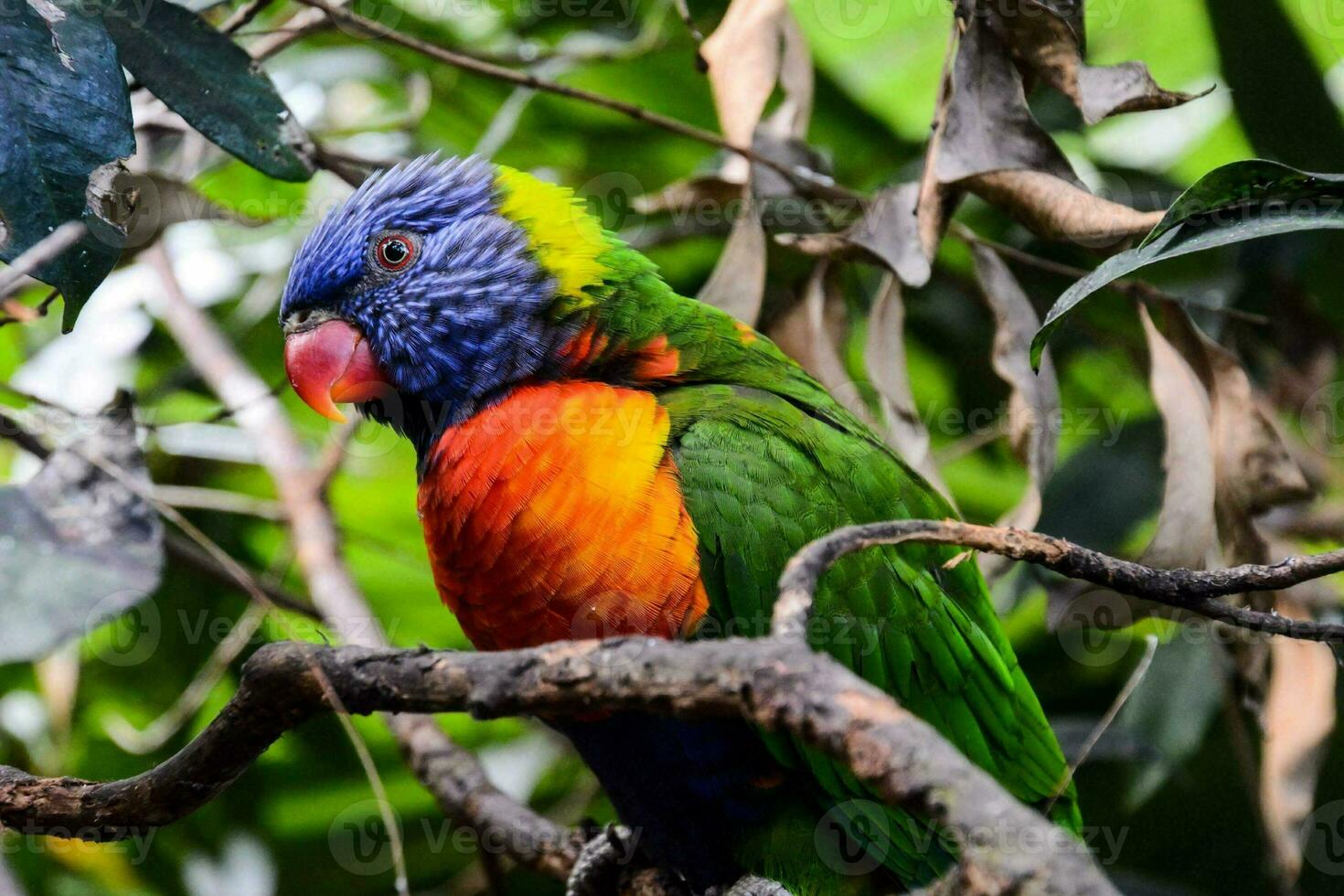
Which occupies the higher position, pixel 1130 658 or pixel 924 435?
pixel 924 435

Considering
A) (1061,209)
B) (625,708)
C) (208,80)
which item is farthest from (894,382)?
(625,708)

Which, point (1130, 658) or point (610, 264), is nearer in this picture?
point (610, 264)

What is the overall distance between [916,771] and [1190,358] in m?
2.17

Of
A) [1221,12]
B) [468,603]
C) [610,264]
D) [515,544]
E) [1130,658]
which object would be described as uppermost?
[1221,12]

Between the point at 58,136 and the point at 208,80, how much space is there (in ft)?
1.67

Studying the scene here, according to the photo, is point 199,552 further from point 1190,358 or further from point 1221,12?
point 1221,12

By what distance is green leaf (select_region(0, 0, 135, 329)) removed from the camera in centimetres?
171

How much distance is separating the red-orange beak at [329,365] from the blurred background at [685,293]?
531 millimetres

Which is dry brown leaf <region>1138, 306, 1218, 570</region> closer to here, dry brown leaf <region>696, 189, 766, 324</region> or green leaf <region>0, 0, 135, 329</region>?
dry brown leaf <region>696, 189, 766, 324</region>

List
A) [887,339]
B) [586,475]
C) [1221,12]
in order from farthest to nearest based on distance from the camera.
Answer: [1221,12], [887,339], [586,475]

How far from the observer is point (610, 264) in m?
2.56

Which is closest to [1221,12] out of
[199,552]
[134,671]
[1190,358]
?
[1190,358]

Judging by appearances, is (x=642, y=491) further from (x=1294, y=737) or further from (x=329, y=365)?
(x=1294, y=737)

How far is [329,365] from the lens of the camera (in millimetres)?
2609
